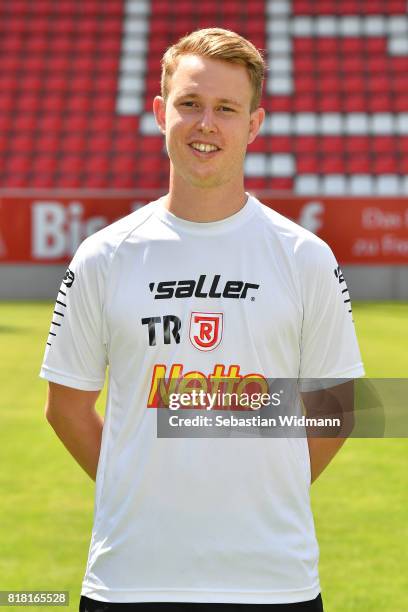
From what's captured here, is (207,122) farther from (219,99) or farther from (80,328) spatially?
(80,328)

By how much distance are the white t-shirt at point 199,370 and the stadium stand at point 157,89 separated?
1946 centimetres

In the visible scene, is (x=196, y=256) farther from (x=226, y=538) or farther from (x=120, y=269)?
(x=226, y=538)

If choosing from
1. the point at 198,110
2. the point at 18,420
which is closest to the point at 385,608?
the point at 198,110

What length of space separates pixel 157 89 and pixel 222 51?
74.0 feet

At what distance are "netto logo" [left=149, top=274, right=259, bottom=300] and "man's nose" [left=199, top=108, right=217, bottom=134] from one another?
0.95 feet

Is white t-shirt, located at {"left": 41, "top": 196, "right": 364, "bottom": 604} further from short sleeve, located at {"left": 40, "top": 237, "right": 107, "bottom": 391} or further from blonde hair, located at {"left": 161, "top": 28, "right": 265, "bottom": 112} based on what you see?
blonde hair, located at {"left": 161, "top": 28, "right": 265, "bottom": 112}

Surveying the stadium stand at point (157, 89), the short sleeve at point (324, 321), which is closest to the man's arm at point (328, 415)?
the short sleeve at point (324, 321)

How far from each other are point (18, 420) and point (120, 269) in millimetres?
6420

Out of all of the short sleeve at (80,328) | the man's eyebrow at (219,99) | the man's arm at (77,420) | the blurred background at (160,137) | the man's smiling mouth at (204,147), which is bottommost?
the blurred background at (160,137)

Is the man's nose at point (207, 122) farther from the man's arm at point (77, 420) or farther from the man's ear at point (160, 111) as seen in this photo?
the man's arm at point (77, 420)

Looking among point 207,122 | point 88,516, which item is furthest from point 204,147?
point 88,516

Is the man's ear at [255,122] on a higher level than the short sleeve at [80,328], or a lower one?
higher

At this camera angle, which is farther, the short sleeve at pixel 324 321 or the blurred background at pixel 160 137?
the blurred background at pixel 160 137

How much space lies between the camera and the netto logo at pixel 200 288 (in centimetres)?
220
